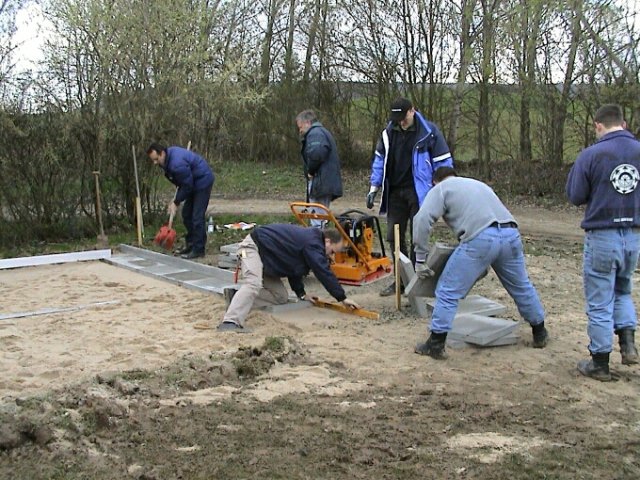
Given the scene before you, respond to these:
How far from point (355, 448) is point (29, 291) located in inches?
210

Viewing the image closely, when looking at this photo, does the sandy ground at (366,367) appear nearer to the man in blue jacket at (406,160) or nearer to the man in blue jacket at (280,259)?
the man in blue jacket at (280,259)

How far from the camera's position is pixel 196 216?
9.98 meters

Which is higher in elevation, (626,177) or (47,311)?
(626,177)

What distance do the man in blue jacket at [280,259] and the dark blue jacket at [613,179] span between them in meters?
2.14

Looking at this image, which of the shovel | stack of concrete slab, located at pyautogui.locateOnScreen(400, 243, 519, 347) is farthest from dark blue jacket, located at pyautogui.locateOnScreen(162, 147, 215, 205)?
stack of concrete slab, located at pyautogui.locateOnScreen(400, 243, 519, 347)

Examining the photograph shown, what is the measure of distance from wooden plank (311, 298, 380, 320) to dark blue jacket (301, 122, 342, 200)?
1886mm

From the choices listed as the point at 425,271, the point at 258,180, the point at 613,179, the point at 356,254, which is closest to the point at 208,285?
the point at 356,254

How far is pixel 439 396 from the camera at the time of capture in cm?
488

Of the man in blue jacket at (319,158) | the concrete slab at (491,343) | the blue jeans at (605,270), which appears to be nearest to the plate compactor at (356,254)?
the man in blue jacket at (319,158)

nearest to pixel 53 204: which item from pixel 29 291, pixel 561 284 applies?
pixel 29 291

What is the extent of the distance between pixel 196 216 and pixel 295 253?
374 centimetres

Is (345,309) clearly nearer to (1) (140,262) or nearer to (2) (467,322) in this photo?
(2) (467,322)

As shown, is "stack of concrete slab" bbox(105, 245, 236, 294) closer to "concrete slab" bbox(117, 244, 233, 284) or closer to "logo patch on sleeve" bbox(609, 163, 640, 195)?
"concrete slab" bbox(117, 244, 233, 284)

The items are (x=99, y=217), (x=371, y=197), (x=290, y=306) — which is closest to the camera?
(x=290, y=306)
